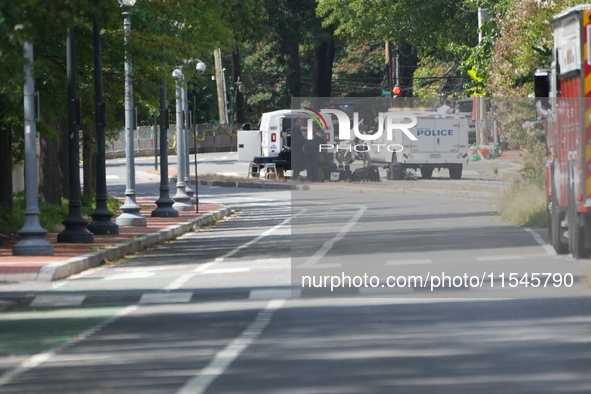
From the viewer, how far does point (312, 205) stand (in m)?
27.6

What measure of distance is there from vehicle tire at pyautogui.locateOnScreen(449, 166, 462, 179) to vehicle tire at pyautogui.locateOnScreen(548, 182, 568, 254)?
70.3ft

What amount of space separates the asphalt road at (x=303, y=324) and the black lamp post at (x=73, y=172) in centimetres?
132

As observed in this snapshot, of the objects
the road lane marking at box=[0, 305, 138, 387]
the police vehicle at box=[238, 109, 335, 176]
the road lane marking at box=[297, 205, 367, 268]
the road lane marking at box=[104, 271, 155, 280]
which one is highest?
the police vehicle at box=[238, 109, 335, 176]

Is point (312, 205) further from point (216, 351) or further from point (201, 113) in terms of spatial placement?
point (201, 113)

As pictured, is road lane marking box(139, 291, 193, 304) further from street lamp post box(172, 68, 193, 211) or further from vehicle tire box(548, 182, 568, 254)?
street lamp post box(172, 68, 193, 211)

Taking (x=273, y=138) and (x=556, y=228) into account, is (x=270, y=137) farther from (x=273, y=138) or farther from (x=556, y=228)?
(x=556, y=228)

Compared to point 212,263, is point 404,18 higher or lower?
higher

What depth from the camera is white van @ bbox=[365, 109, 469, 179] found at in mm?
35875

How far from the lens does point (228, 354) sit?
311 inches

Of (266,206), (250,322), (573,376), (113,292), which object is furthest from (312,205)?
(573,376)

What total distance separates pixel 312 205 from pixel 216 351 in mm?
19640

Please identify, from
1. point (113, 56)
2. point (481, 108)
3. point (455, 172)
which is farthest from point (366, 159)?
point (113, 56)

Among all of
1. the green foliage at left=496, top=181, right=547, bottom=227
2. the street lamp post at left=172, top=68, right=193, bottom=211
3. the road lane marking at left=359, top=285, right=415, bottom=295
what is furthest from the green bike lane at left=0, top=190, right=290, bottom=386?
the street lamp post at left=172, top=68, right=193, bottom=211

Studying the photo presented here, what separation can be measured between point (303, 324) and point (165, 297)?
2.61 m
